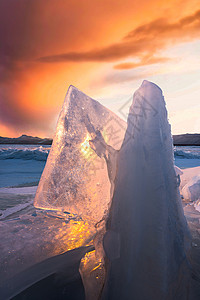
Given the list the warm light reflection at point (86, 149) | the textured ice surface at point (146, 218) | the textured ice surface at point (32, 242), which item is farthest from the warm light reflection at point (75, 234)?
the warm light reflection at point (86, 149)

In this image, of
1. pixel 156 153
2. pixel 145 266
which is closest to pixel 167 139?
pixel 156 153

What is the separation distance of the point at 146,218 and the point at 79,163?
88 centimetres

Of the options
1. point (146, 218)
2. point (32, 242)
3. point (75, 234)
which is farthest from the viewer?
point (75, 234)

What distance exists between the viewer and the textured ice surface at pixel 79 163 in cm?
166

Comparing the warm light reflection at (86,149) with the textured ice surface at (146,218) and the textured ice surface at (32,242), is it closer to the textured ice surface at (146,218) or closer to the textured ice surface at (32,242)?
the textured ice surface at (146,218)

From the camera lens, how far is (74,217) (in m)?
2.07

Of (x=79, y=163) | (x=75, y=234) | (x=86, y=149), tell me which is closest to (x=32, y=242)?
(x=75, y=234)

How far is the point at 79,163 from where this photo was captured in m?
1.73

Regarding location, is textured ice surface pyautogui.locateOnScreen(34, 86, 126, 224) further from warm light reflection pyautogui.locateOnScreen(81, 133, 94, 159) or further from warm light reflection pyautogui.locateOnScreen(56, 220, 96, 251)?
warm light reflection pyautogui.locateOnScreen(56, 220, 96, 251)

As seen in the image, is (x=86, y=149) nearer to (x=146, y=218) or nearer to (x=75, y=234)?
(x=75, y=234)

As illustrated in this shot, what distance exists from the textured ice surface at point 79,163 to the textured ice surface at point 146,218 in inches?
19.5

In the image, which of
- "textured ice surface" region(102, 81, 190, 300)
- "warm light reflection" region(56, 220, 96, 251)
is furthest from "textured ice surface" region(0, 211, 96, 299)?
"textured ice surface" region(102, 81, 190, 300)

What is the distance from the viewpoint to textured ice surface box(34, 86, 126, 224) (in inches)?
65.5

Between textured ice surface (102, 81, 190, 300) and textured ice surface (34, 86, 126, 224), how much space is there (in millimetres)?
494
